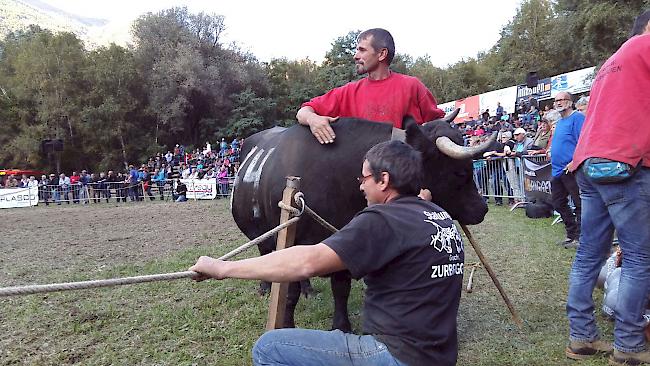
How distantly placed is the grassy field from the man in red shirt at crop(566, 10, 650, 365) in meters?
0.30

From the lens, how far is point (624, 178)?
3221mm

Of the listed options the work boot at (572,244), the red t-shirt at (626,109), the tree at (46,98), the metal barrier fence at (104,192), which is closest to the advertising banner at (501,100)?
the metal barrier fence at (104,192)

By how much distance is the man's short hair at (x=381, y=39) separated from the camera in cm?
427

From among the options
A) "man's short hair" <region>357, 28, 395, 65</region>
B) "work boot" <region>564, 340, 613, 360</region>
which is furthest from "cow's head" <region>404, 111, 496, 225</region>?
"work boot" <region>564, 340, 613, 360</region>

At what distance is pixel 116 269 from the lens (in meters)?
7.23

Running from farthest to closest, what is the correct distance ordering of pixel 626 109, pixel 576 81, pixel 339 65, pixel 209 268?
pixel 339 65, pixel 576 81, pixel 626 109, pixel 209 268

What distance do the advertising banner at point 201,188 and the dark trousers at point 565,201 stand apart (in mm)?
16699

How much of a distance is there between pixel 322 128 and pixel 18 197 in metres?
23.9

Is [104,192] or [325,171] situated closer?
[325,171]

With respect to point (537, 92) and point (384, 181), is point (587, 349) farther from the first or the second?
point (537, 92)

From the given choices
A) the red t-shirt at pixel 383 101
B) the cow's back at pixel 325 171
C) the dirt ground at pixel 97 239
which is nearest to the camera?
the cow's back at pixel 325 171

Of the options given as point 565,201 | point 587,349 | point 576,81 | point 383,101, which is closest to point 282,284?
point 383,101

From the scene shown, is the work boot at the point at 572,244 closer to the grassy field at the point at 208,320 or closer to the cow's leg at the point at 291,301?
the grassy field at the point at 208,320

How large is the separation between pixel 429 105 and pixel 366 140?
75 centimetres
